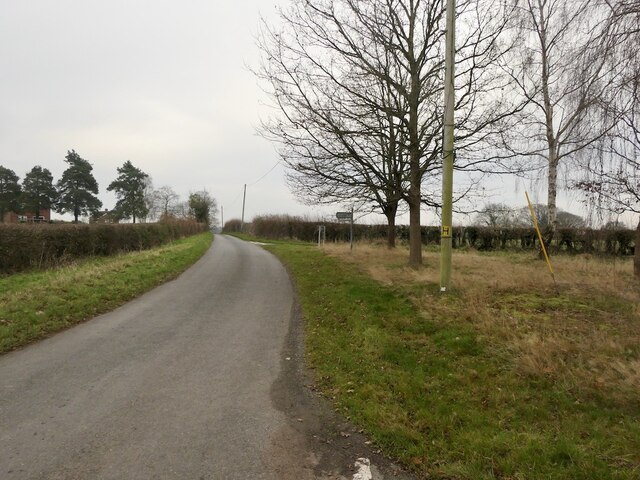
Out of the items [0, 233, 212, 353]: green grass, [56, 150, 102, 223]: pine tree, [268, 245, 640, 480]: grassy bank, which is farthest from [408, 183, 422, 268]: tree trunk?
[56, 150, 102, 223]: pine tree

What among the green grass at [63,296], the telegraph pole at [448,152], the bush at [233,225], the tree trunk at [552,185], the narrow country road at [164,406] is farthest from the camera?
the bush at [233,225]

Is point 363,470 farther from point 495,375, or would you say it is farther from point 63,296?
point 63,296

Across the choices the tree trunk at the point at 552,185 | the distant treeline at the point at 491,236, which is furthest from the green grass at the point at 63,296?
the distant treeline at the point at 491,236

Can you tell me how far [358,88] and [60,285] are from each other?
9.46 m

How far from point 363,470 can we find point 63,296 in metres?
8.80

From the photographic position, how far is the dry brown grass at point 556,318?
14.9 ft

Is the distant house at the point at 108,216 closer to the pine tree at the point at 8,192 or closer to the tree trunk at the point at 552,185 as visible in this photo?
the pine tree at the point at 8,192

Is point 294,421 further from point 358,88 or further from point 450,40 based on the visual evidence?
point 358,88

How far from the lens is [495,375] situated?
16.1 feet

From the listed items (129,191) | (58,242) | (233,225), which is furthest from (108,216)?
(58,242)

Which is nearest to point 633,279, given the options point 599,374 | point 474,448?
point 599,374

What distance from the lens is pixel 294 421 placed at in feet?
14.2

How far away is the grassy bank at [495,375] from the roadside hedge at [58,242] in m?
12.3

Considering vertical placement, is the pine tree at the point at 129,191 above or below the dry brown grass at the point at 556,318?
above
